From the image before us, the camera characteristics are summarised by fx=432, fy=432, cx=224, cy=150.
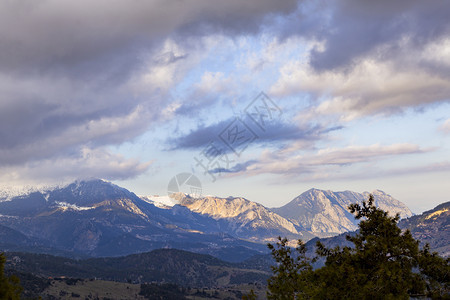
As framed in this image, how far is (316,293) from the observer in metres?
50.9

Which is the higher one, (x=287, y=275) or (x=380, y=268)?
(x=380, y=268)

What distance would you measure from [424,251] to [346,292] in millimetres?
10127

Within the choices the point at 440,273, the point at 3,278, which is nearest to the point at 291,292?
the point at 440,273

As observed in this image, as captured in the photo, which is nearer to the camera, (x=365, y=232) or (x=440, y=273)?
(x=440, y=273)

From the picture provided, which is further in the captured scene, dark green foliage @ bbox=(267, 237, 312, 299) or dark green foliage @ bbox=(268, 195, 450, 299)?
dark green foliage @ bbox=(267, 237, 312, 299)

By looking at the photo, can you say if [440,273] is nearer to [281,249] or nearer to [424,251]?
[424,251]

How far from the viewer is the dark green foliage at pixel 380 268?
1823 inches

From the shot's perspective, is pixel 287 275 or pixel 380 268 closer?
pixel 380 268

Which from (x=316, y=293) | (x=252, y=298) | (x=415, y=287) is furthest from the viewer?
(x=252, y=298)

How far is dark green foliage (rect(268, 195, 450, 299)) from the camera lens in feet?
152

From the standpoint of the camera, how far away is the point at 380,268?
47.8 metres

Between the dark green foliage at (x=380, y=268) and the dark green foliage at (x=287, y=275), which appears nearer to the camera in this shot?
the dark green foliage at (x=380, y=268)

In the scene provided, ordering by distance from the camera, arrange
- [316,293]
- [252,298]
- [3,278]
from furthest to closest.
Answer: [252,298] → [3,278] → [316,293]

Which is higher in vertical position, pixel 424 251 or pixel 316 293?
pixel 424 251
